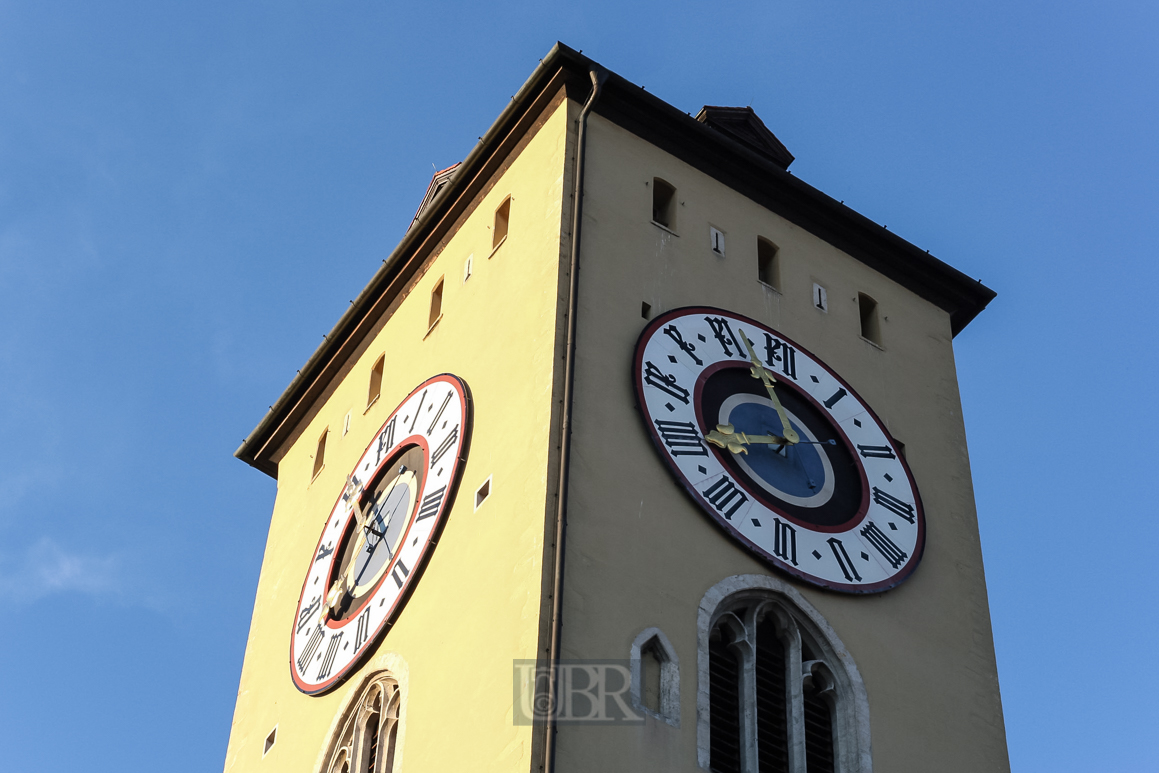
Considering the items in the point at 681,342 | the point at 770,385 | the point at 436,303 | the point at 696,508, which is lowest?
the point at 696,508

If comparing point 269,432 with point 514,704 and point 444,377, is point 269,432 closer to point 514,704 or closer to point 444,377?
point 444,377

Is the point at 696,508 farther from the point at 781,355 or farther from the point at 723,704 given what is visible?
the point at 781,355

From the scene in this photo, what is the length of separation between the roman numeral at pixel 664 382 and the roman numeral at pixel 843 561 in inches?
77.9

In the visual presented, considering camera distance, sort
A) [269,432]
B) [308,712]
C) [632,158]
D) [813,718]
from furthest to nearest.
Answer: [269,432] → [632,158] → [308,712] → [813,718]

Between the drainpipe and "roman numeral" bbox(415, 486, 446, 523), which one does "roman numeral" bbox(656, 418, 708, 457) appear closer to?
the drainpipe

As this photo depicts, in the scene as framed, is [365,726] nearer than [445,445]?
Yes

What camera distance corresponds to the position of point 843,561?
20.6 m

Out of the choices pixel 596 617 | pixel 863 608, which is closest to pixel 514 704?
pixel 596 617

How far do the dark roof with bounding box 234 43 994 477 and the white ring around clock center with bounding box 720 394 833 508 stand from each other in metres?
3.50

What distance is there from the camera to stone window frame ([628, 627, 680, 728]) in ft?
59.2

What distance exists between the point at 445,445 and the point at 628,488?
8.59ft

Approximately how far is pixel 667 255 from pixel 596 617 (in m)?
5.43

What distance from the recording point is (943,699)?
20.4 meters

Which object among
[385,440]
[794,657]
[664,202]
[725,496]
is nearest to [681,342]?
[725,496]
